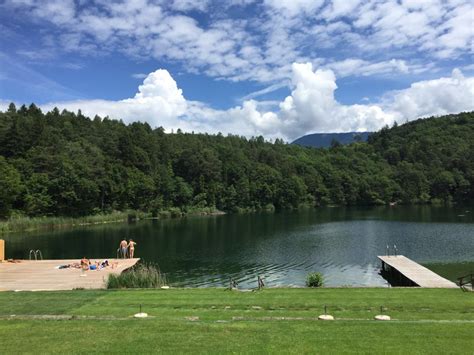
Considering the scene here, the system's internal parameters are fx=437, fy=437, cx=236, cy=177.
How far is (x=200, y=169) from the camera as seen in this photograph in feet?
389

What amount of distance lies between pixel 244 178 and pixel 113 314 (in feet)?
355

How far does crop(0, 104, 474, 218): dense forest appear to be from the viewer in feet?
258

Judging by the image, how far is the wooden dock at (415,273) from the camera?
80.6ft

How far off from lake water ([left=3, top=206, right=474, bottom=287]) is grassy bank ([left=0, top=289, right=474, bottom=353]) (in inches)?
380

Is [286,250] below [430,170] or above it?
below

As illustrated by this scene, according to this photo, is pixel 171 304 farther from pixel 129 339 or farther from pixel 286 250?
pixel 286 250

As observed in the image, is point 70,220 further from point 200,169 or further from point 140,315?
point 140,315

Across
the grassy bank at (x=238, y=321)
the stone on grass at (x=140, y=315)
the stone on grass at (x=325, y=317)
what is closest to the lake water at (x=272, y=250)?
the grassy bank at (x=238, y=321)

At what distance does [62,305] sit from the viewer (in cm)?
1714

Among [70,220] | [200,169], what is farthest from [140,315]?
[200,169]

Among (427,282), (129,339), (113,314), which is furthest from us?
(427,282)

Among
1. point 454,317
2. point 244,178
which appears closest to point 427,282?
point 454,317

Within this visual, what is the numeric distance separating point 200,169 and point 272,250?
77017 mm

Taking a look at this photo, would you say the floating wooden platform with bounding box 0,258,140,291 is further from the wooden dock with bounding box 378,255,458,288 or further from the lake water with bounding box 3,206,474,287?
the wooden dock with bounding box 378,255,458,288
